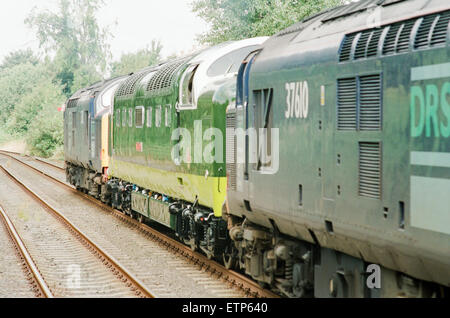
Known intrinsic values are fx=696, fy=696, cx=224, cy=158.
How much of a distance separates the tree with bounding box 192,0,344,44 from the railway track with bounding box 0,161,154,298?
10.0m

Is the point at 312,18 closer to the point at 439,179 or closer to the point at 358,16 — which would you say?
the point at 358,16

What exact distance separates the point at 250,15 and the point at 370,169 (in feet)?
67.3

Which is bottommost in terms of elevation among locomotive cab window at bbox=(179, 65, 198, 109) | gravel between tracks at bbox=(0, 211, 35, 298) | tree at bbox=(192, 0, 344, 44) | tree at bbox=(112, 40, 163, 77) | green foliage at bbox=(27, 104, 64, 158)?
gravel between tracks at bbox=(0, 211, 35, 298)

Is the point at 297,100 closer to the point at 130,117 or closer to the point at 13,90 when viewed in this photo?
the point at 130,117

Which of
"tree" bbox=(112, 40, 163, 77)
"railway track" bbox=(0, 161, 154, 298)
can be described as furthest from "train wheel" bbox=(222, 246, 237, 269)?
"tree" bbox=(112, 40, 163, 77)

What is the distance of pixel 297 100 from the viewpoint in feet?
25.3

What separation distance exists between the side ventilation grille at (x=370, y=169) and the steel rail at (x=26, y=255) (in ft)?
20.4

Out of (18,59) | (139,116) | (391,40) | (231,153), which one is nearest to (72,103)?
(139,116)

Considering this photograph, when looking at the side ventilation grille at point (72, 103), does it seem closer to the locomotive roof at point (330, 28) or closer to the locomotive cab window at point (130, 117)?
the locomotive cab window at point (130, 117)

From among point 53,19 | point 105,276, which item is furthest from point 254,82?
point 53,19

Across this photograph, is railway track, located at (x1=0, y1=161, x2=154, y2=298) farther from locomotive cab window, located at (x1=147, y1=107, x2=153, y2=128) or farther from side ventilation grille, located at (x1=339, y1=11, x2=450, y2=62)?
side ventilation grille, located at (x1=339, y1=11, x2=450, y2=62)

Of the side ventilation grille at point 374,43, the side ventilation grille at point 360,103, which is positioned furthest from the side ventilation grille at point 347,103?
the side ventilation grille at point 374,43

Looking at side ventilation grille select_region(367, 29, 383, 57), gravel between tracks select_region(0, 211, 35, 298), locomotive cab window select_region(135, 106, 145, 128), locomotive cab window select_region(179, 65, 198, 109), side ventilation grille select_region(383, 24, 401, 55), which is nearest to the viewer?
side ventilation grille select_region(383, 24, 401, 55)

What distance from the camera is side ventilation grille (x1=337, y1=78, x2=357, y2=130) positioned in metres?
6.55
